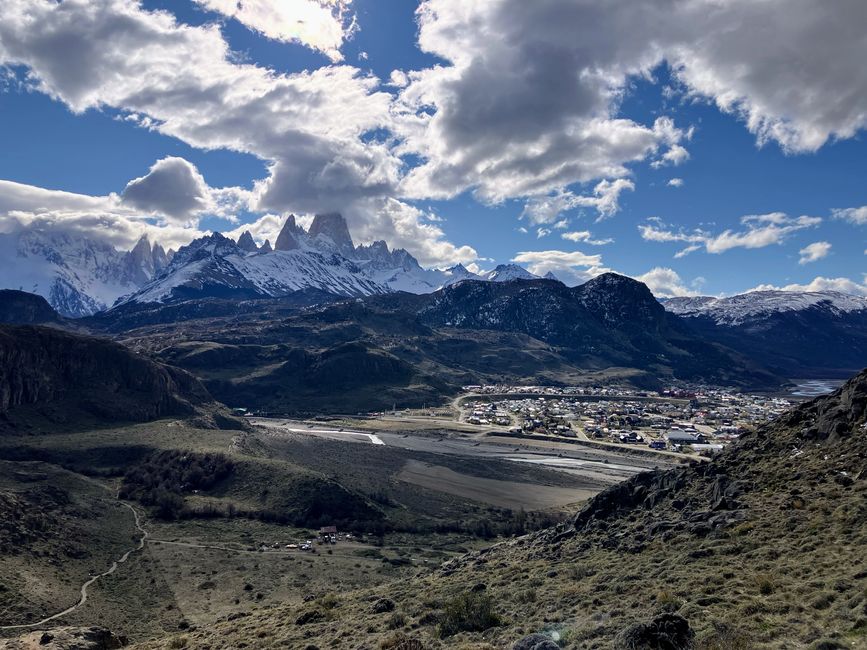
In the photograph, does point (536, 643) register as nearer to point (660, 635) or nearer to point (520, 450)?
point (660, 635)

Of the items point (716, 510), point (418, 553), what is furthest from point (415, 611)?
point (418, 553)

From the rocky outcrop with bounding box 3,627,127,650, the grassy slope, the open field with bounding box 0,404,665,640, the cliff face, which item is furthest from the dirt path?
the cliff face

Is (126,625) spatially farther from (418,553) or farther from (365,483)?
(365,483)

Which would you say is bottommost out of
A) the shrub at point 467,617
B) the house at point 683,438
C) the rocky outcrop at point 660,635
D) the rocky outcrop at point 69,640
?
the rocky outcrop at point 69,640

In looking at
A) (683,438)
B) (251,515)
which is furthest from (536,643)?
(683,438)

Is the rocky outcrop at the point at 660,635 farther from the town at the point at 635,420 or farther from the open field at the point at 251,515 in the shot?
the town at the point at 635,420

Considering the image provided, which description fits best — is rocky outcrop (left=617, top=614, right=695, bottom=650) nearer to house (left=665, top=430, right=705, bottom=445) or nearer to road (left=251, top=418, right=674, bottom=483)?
road (left=251, top=418, right=674, bottom=483)

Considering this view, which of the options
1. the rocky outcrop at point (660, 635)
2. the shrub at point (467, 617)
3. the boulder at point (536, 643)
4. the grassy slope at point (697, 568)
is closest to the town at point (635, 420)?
the grassy slope at point (697, 568)
